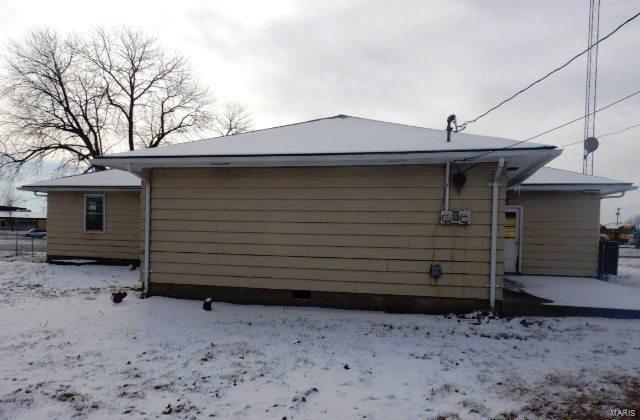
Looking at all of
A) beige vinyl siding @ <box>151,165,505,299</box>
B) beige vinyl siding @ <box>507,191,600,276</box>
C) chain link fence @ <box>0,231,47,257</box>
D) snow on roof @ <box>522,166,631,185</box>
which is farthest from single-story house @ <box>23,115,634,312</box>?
chain link fence @ <box>0,231,47,257</box>

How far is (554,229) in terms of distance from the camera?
31.7ft

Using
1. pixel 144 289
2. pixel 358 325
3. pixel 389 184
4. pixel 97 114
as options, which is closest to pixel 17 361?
pixel 144 289

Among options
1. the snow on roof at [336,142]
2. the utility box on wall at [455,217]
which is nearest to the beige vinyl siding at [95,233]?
the snow on roof at [336,142]

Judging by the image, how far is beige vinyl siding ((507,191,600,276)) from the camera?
31.3ft

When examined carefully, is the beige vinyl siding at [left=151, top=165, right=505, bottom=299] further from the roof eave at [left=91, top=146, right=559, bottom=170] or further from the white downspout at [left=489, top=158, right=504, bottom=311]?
the roof eave at [left=91, top=146, right=559, bottom=170]

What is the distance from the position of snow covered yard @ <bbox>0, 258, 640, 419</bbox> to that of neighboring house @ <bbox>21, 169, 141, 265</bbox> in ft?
19.2

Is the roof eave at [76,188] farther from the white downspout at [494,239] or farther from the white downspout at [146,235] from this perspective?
the white downspout at [494,239]

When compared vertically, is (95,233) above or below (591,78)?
below

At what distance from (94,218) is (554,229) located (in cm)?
1471

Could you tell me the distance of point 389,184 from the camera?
240 inches

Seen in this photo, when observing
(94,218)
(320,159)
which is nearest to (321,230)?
(320,159)

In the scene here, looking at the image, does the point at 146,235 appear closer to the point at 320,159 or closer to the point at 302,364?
the point at 320,159

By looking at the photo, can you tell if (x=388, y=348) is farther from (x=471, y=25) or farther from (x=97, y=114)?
(x=97, y=114)

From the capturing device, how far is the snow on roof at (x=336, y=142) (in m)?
5.87
